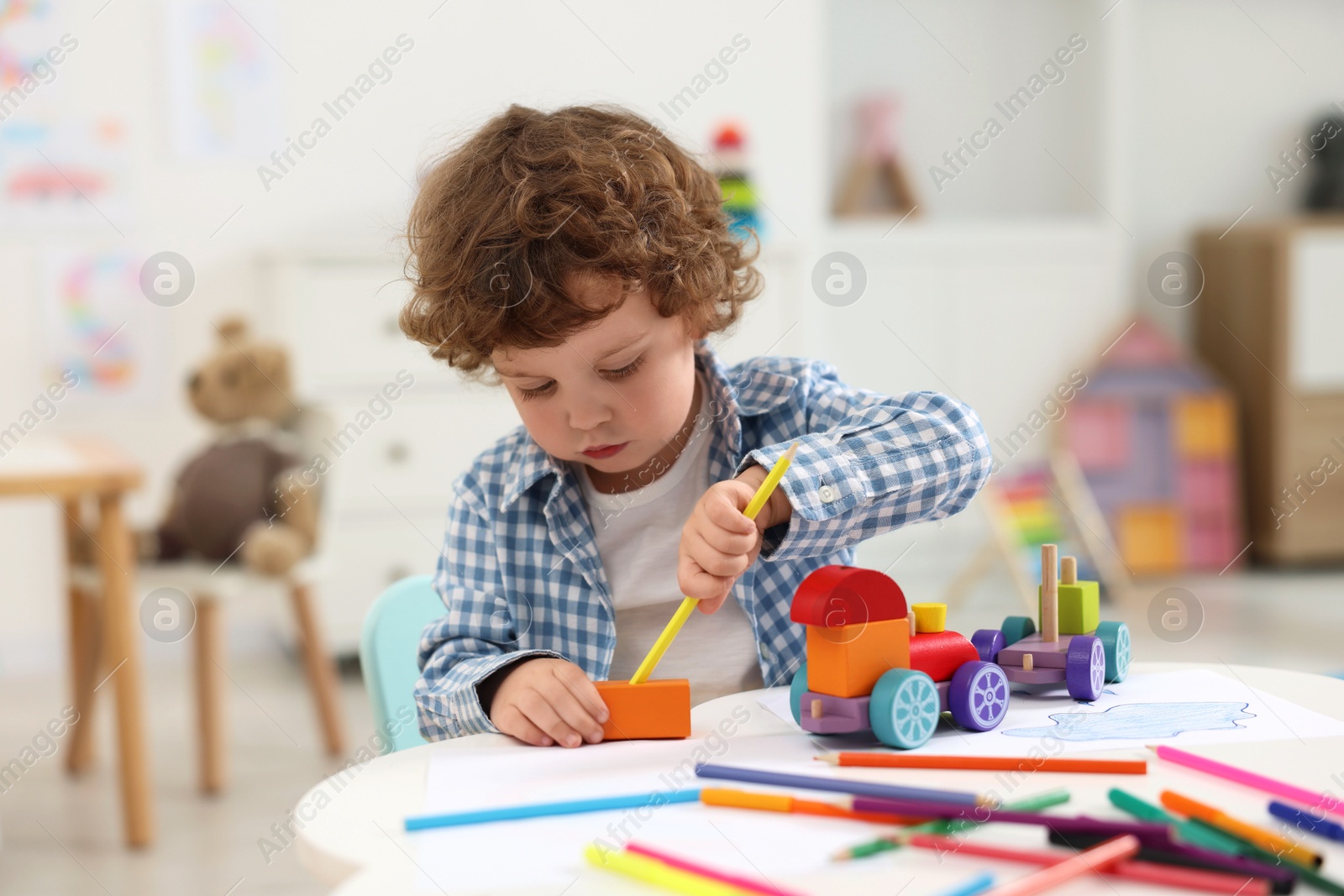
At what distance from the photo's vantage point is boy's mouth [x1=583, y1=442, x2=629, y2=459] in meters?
0.90

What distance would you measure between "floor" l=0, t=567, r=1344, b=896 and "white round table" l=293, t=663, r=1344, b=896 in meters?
0.43

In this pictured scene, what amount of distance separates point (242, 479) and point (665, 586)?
1.57m

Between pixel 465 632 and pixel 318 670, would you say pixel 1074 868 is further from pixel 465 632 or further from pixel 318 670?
pixel 318 670

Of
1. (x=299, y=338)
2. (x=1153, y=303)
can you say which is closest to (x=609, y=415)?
(x=299, y=338)

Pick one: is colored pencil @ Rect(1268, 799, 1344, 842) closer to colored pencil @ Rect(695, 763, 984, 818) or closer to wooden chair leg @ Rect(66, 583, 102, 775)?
colored pencil @ Rect(695, 763, 984, 818)

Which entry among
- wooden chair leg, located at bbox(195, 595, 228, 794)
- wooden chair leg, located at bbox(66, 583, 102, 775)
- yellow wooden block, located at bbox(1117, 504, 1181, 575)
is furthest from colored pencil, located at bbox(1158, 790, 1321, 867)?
yellow wooden block, located at bbox(1117, 504, 1181, 575)

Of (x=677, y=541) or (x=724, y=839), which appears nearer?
(x=724, y=839)

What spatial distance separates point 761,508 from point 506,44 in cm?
271

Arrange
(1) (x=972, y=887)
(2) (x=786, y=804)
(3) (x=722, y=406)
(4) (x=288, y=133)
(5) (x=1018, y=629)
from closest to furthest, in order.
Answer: (1) (x=972, y=887) < (2) (x=786, y=804) < (5) (x=1018, y=629) < (3) (x=722, y=406) < (4) (x=288, y=133)

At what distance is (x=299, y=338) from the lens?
266 centimetres

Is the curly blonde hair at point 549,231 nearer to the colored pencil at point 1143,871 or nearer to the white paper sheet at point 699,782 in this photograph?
the white paper sheet at point 699,782

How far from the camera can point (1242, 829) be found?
0.50 m

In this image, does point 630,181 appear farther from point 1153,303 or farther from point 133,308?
point 1153,303

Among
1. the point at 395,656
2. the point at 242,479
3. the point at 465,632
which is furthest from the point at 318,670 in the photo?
the point at 465,632
